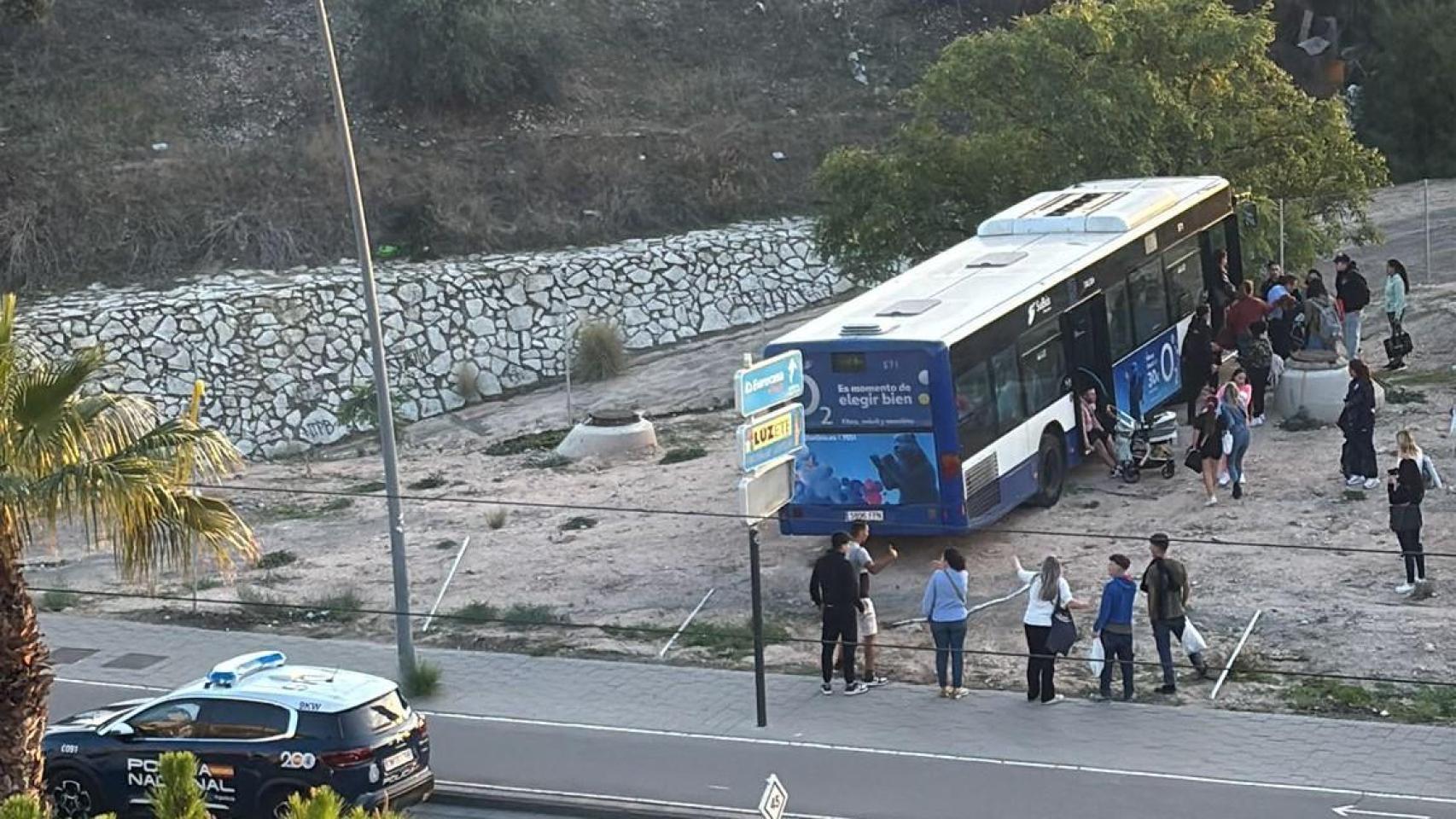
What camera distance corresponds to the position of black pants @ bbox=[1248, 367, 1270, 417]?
2536 cm

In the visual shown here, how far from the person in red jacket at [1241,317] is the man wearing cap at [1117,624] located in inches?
339

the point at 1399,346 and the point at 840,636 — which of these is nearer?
the point at 840,636

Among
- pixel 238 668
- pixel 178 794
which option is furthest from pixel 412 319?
pixel 178 794

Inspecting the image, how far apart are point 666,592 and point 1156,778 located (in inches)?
281

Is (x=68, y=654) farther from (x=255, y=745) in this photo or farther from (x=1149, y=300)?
(x=1149, y=300)

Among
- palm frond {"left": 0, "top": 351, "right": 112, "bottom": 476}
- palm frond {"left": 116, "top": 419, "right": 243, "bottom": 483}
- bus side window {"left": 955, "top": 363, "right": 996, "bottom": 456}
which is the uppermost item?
palm frond {"left": 0, "top": 351, "right": 112, "bottom": 476}

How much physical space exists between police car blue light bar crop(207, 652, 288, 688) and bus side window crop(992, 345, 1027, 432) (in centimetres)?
840

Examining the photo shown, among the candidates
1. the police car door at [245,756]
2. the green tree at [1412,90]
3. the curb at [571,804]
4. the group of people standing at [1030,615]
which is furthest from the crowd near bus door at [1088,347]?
the green tree at [1412,90]

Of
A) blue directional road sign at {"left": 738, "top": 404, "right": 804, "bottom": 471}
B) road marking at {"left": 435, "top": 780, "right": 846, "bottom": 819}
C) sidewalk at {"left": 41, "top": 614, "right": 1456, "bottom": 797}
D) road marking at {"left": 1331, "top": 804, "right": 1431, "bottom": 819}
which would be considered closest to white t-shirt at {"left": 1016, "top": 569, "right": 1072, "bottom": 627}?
sidewalk at {"left": 41, "top": 614, "right": 1456, "bottom": 797}

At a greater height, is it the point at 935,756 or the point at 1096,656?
the point at 1096,656

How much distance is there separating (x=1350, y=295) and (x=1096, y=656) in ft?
37.5

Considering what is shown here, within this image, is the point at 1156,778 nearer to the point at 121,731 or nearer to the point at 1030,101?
the point at 121,731

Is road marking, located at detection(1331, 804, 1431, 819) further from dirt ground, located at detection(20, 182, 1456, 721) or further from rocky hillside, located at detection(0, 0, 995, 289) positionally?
rocky hillside, located at detection(0, 0, 995, 289)

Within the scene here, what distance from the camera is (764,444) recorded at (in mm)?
17031
